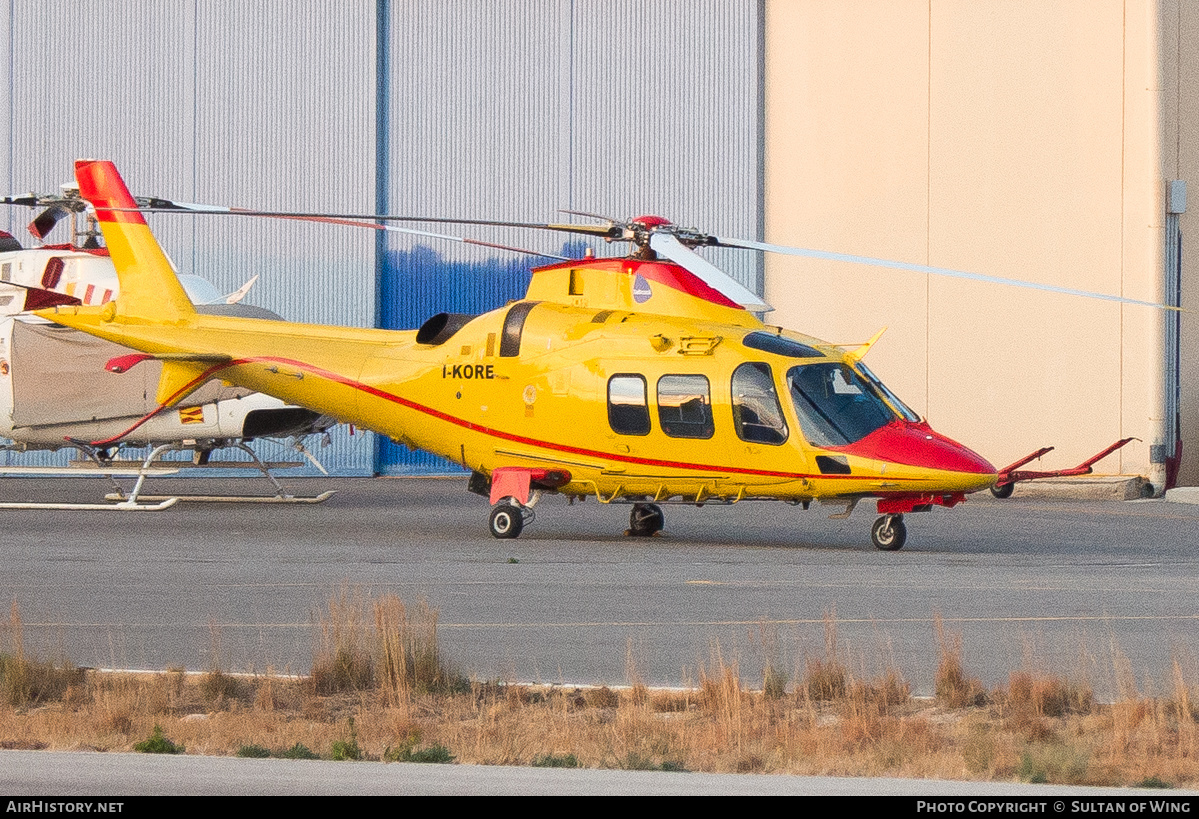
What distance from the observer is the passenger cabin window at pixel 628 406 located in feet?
59.9

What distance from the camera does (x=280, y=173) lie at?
35375 mm

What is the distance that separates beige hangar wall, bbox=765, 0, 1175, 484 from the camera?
1231 inches

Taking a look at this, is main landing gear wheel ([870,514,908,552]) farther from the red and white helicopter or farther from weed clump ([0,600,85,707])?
weed clump ([0,600,85,707])

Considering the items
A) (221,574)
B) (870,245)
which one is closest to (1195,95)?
(870,245)

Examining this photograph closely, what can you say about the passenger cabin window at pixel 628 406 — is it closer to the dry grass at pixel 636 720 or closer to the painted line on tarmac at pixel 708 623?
the painted line on tarmac at pixel 708 623

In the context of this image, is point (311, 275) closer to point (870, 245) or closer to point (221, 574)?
point (870, 245)

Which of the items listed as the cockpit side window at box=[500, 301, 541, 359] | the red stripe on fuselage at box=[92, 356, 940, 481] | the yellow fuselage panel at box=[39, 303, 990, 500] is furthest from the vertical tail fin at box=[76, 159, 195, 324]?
the cockpit side window at box=[500, 301, 541, 359]

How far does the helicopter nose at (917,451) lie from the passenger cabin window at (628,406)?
229 cm

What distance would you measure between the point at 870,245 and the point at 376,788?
2817cm

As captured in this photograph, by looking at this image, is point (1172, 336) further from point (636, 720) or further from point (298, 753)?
point (298, 753)

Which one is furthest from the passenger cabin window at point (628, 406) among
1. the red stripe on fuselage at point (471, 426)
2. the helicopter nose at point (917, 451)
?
the helicopter nose at point (917, 451)

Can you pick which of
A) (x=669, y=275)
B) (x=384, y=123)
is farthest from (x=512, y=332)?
(x=384, y=123)

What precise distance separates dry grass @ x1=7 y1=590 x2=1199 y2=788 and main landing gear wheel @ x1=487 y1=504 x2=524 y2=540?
9.26 metres

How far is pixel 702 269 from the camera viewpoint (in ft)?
55.6
